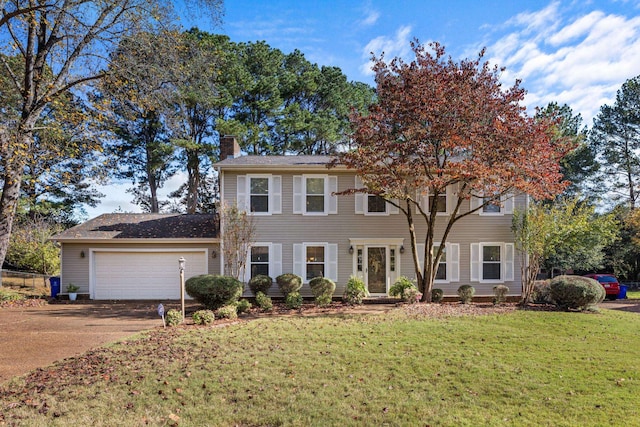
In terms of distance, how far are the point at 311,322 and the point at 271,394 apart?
4.63 meters

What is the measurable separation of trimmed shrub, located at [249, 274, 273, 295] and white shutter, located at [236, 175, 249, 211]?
2.62 meters

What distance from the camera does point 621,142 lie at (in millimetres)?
28641

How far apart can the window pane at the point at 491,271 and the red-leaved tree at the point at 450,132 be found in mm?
3926

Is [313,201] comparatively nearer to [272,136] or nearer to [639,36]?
[639,36]

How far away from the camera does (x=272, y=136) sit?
2795 cm

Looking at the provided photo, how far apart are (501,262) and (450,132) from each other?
22.1ft

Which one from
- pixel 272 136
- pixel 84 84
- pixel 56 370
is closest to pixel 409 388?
pixel 56 370

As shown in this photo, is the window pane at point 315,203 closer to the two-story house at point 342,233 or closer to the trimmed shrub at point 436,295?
the two-story house at point 342,233

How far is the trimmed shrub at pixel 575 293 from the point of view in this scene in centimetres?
1165

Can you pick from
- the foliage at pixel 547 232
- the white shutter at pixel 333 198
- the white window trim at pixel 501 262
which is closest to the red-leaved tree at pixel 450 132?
the foliage at pixel 547 232

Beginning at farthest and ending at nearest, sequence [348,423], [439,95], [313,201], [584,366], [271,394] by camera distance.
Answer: [313,201]
[439,95]
[584,366]
[271,394]
[348,423]

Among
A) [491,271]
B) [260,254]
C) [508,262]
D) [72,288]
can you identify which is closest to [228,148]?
[260,254]

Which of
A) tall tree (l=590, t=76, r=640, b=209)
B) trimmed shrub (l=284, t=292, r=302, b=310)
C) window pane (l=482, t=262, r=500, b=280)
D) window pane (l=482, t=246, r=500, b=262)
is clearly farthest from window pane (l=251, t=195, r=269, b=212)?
tall tree (l=590, t=76, r=640, b=209)

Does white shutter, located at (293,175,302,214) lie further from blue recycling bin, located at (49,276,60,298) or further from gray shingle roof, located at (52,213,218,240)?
blue recycling bin, located at (49,276,60,298)
